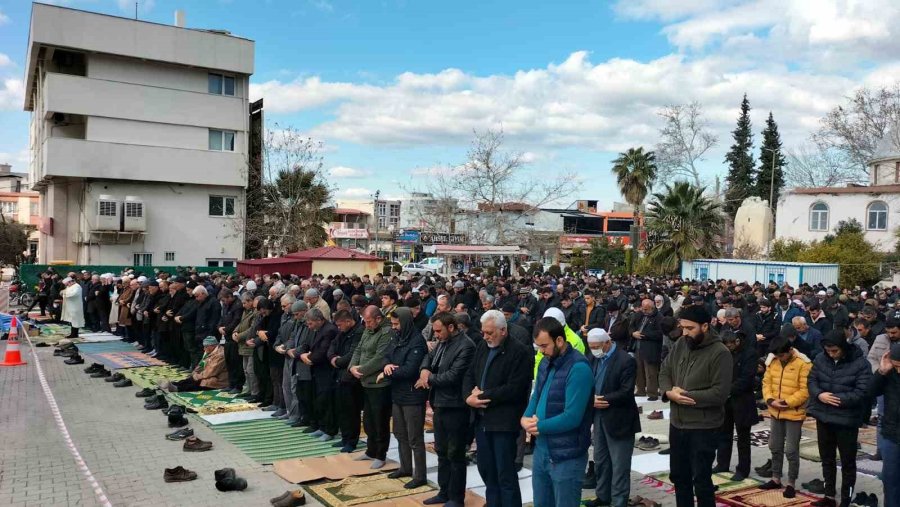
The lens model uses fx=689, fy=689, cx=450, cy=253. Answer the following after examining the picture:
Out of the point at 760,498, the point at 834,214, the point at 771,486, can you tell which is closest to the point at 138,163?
the point at 771,486

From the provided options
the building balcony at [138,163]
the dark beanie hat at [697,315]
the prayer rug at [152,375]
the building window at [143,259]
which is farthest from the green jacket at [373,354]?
the building window at [143,259]

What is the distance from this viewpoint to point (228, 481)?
6.99m

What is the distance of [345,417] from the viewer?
8.51 m

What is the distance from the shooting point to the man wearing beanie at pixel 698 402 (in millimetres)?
5426

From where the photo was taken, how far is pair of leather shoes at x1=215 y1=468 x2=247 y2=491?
6973mm

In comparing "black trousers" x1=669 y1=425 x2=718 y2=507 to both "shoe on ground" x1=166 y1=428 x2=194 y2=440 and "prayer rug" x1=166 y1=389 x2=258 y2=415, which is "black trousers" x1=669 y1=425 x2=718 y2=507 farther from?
"prayer rug" x1=166 y1=389 x2=258 y2=415

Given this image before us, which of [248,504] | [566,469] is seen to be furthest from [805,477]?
[248,504]

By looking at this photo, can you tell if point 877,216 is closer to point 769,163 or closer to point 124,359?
point 769,163

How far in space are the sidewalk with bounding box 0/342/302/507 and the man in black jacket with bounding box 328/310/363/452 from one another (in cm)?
109

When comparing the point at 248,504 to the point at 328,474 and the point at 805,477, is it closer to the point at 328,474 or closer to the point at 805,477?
the point at 328,474

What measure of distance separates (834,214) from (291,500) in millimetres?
45841

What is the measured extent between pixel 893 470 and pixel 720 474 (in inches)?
74.9

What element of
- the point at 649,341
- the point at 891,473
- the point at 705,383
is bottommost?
the point at 891,473

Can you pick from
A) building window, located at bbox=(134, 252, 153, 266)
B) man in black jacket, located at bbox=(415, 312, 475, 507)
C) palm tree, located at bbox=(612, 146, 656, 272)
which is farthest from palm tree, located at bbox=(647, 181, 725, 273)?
man in black jacket, located at bbox=(415, 312, 475, 507)
